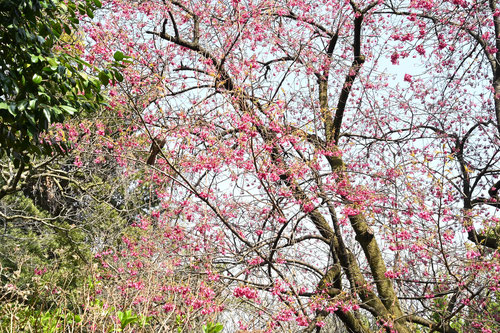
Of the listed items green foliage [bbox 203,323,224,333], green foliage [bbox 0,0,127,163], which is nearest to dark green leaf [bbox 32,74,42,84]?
green foliage [bbox 0,0,127,163]

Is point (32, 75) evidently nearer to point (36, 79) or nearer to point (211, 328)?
point (36, 79)

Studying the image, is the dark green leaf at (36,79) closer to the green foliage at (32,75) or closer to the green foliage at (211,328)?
the green foliage at (32,75)

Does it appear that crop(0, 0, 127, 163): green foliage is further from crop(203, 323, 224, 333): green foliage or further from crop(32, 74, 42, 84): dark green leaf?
crop(203, 323, 224, 333): green foliage

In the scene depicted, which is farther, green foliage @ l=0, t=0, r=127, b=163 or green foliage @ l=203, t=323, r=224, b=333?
green foliage @ l=203, t=323, r=224, b=333

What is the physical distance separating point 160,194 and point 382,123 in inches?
136

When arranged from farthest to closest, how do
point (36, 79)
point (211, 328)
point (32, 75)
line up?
point (211, 328), point (32, 75), point (36, 79)

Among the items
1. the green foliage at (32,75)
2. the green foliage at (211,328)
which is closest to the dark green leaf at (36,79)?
the green foliage at (32,75)

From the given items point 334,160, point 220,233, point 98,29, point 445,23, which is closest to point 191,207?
point 220,233

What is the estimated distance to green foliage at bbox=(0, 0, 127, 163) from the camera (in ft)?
12.0

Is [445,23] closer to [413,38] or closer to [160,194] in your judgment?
[413,38]

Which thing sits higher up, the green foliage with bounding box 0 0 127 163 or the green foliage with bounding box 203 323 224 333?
the green foliage with bounding box 0 0 127 163

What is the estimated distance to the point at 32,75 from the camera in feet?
12.7

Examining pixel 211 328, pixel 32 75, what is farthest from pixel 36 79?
pixel 211 328

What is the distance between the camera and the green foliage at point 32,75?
365cm
